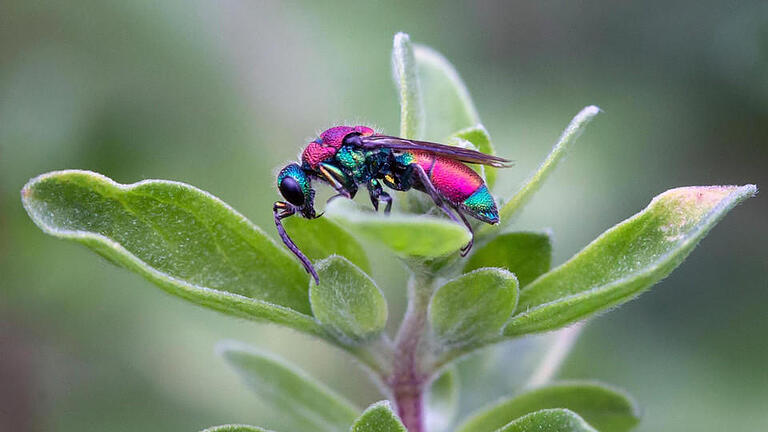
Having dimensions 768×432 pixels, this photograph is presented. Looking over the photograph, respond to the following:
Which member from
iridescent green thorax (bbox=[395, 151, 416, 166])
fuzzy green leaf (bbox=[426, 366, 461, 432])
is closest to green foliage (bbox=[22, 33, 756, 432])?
iridescent green thorax (bbox=[395, 151, 416, 166])

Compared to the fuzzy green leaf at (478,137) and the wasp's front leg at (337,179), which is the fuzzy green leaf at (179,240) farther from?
the fuzzy green leaf at (478,137)

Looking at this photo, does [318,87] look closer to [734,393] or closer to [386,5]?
[386,5]

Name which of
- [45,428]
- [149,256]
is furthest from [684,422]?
[45,428]

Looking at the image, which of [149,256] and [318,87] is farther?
[318,87]

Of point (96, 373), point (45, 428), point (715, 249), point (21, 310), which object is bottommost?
point (45, 428)

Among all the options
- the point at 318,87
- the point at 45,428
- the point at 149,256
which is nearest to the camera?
the point at 149,256

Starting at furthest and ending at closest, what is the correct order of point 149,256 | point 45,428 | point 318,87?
1. point 318,87
2. point 45,428
3. point 149,256

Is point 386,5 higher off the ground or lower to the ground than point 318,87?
higher

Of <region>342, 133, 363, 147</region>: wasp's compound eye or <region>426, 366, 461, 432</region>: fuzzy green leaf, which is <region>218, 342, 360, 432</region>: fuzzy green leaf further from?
<region>342, 133, 363, 147</region>: wasp's compound eye
